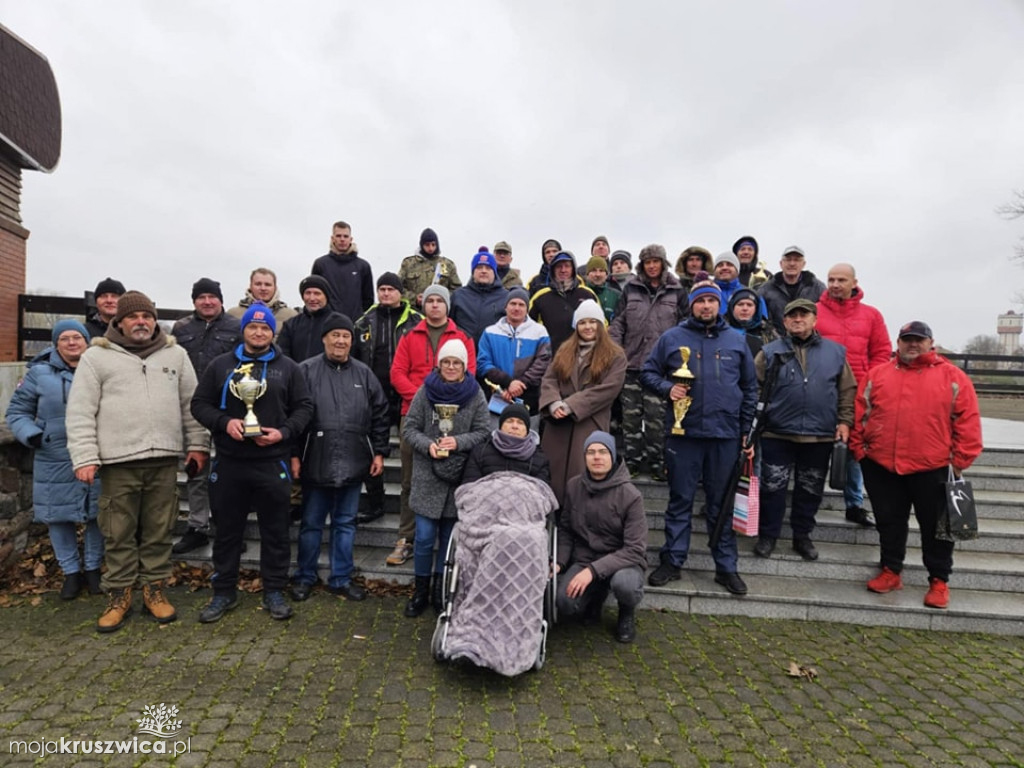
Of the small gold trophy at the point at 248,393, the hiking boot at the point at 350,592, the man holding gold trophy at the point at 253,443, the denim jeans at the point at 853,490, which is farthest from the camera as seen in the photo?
the denim jeans at the point at 853,490

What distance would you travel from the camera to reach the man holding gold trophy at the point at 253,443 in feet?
13.0

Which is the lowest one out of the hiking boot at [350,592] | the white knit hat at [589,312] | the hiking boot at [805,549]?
the hiking boot at [350,592]

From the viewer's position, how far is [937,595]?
440 cm

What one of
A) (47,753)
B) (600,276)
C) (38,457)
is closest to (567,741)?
(47,753)

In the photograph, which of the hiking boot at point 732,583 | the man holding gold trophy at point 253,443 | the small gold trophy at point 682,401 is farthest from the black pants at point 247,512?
the hiking boot at point 732,583

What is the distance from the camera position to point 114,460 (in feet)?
12.8

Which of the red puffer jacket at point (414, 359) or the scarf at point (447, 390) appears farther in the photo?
the red puffer jacket at point (414, 359)

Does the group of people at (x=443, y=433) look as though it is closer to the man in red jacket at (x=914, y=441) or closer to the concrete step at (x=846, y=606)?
the man in red jacket at (x=914, y=441)

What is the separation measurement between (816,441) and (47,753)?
5.30m

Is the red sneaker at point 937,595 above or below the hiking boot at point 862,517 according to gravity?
below

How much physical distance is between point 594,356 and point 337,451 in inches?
85.3

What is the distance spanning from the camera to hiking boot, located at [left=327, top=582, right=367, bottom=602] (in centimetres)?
446

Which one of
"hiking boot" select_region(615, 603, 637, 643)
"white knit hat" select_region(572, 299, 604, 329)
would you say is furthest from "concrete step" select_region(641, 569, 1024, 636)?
"white knit hat" select_region(572, 299, 604, 329)

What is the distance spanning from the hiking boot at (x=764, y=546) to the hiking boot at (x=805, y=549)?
204mm
